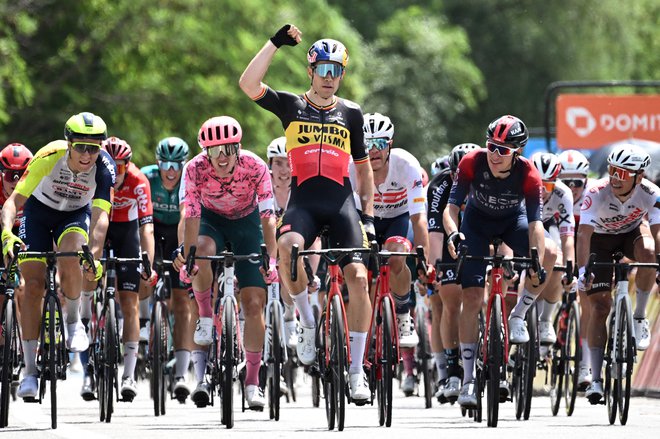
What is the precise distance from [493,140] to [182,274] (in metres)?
2.57

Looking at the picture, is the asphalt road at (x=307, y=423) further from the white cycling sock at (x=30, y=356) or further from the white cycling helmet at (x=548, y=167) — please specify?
the white cycling helmet at (x=548, y=167)

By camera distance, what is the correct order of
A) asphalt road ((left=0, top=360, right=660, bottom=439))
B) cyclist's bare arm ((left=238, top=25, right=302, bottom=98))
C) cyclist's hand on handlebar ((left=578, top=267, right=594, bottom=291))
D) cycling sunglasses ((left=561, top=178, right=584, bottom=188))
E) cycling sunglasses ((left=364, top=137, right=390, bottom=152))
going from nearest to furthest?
asphalt road ((left=0, top=360, right=660, bottom=439)), cyclist's bare arm ((left=238, top=25, right=302, bottom=98)), cyclist's hand on handlebar ((left=578, top=267, right=594, bottom=291)), cycling sunglasses ((left=364, top=137, right=390, bottom=152)), cycling sunglasses ((left=561, top=178, right=584, bottom=188))

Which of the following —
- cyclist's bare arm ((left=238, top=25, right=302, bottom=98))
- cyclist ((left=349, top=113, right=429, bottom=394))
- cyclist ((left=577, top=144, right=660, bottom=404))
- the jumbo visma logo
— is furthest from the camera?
cyclist ((left=577, top=144, right=660, bottom=404))

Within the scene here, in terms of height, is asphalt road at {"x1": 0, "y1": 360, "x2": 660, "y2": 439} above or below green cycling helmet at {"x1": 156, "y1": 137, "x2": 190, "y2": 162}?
below

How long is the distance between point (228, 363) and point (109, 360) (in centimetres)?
119

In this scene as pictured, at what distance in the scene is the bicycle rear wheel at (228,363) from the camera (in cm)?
1362

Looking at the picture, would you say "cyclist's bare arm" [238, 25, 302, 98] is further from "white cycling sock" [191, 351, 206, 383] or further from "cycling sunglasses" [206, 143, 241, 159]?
"white cycling sock" [191, 351, 206, 383]

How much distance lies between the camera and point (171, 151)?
17.2 m

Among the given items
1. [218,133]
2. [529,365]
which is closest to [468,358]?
[529,365]

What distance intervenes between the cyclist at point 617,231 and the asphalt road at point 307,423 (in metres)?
0.76

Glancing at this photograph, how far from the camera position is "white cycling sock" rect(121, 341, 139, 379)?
15852 millimetres

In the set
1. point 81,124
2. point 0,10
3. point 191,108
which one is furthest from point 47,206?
point 191,108

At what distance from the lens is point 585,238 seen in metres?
15.7

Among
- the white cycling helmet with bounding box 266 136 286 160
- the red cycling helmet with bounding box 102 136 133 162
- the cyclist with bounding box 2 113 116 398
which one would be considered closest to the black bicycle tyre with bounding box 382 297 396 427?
the cyclist with bounding box 2 113 116 398
